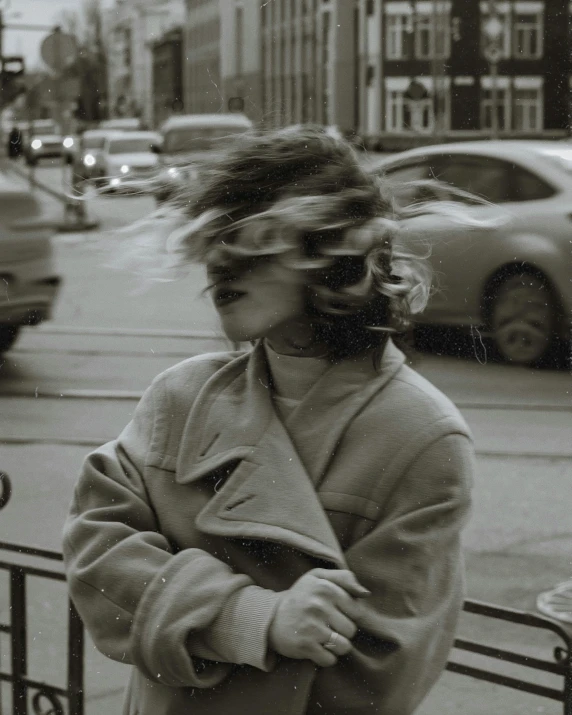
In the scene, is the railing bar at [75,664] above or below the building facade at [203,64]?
below

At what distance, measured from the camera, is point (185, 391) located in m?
1.29

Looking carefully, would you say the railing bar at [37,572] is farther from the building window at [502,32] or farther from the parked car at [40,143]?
the parked car at [40,143]

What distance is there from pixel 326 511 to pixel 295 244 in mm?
277

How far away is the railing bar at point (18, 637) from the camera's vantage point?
93.3 inches

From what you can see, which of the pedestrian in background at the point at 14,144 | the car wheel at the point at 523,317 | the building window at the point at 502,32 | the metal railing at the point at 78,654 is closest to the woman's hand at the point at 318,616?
the metal railing at the point at 78,654

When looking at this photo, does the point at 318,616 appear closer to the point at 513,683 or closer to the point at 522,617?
the point at 522,617

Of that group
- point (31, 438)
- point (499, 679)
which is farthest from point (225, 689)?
point (31, 438)

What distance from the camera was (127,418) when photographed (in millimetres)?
6059

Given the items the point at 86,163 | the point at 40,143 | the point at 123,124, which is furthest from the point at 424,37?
the point at 123,124

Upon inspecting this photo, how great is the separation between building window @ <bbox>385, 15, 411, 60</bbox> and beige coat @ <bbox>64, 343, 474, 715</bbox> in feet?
4.31

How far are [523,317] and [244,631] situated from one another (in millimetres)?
4077

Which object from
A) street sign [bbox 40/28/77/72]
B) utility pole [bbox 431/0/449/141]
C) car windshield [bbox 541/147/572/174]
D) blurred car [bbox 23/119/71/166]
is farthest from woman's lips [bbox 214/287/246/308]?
car windshield [bbox 541/147/572/174]

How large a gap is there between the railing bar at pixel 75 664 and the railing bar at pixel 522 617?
78 centimetres

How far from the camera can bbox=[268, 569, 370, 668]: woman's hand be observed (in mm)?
1105
